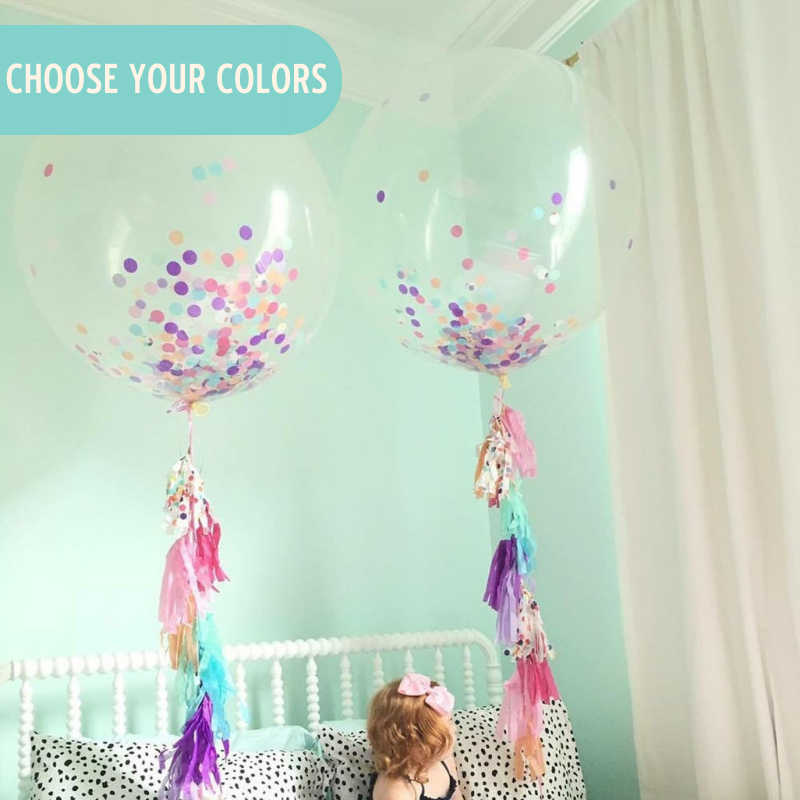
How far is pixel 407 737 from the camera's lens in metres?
1.71

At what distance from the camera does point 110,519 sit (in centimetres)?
217

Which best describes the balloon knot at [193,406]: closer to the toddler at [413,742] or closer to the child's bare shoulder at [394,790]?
the toddler at [413,742]

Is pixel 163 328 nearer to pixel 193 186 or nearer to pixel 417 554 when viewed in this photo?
pixel 193 186

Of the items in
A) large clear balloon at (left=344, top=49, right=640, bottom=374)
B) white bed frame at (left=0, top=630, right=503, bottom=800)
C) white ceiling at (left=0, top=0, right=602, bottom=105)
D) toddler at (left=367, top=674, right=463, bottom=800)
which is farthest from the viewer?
white ceiling at (left=0, top=0, right=602, bottom=105)

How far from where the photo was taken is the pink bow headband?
5.73 ft

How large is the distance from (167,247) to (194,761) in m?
0.83

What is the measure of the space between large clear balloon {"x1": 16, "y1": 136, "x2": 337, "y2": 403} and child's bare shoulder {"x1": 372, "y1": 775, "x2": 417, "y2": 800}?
83 centimetres

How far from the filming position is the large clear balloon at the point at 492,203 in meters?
1.60

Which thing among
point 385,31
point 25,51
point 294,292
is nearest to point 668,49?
point 385,31

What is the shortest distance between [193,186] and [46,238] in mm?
253

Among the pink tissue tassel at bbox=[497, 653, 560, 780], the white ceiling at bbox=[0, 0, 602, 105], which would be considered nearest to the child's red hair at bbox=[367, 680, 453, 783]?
the pink tissue tassel at bbox=[497, 653, 560, 780]

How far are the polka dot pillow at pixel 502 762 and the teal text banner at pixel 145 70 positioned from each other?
1.31m

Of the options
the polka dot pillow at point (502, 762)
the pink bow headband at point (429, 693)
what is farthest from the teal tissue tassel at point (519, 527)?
the polka dot pillow at point (502, 762)

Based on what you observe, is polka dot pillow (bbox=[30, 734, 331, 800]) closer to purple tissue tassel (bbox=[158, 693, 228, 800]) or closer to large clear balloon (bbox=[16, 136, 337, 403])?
purple tissue tassel (bbox=[158, 693, 228, 800])
